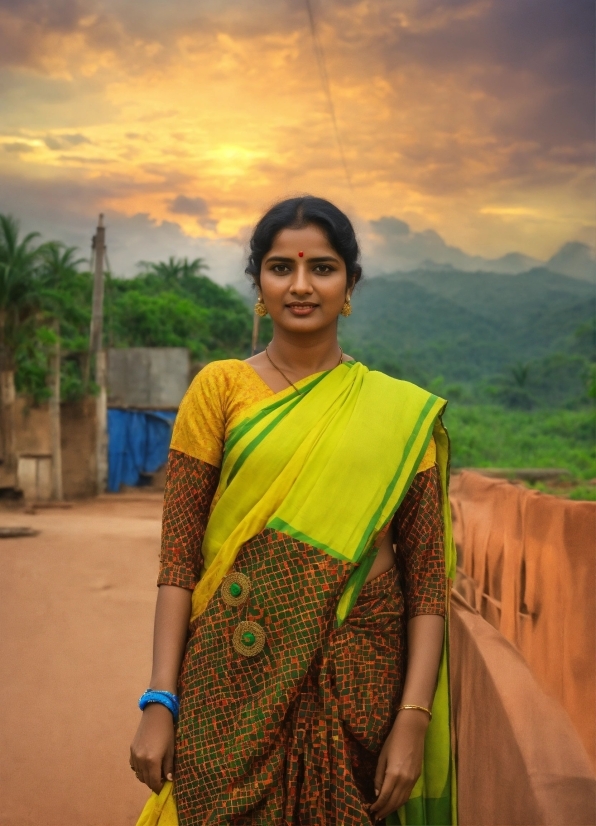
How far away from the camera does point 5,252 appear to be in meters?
16.8

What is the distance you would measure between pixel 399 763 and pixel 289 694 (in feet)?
0.73

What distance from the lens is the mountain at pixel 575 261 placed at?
51331 mm

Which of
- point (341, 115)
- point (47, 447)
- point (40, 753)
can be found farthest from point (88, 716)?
point (341, 115)

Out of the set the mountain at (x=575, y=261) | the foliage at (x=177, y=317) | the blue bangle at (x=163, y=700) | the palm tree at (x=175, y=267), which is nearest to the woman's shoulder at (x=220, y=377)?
the blue bangle at (x=163, y=700)

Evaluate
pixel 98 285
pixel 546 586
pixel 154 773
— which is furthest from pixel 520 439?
pixel 154 773

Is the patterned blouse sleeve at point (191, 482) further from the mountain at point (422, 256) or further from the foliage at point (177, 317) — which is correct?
the mountain at point (422, 256)

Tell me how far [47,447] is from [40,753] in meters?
13.9

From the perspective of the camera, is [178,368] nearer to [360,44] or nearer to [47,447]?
[47,447]

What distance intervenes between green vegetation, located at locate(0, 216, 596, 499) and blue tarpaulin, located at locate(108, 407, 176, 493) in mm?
1353

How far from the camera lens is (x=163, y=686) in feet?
5.47

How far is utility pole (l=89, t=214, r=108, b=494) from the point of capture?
1791 centimetres

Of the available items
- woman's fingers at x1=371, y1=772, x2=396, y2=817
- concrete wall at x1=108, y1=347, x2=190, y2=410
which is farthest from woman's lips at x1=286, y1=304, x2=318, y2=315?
concrete wall at x1=108, y1=347, x2=190, y2=410

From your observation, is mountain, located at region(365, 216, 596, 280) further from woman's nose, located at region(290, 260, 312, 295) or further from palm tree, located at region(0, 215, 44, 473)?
woman's nose, located at region(290, 260, 312, 295)

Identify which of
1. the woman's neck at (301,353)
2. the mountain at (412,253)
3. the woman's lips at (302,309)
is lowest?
the woman's neck at (301,353)
